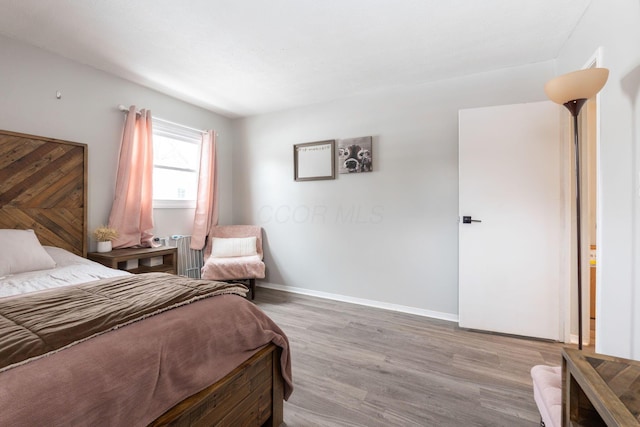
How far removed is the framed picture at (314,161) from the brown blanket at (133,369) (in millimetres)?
2339

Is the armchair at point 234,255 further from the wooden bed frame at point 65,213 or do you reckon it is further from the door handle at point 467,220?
the door handle at point 467,220

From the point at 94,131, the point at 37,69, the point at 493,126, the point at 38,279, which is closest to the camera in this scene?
the point at 38,279

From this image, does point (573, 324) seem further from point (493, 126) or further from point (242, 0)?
point (242, 0)

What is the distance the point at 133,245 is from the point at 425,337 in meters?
3.00

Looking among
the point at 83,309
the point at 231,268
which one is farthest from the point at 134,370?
the point at 231,268

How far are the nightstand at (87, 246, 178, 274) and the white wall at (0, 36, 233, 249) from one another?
395mm

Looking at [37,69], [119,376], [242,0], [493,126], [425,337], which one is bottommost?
[425,337]

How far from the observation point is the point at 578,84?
4.74ft

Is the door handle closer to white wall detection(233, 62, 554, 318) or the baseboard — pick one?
white wall detection(233, 62, 554, 318)

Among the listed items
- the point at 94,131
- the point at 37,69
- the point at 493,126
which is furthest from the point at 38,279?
the point at 493,126

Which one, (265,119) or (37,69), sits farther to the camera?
(265,119)

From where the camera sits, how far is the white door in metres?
2.28

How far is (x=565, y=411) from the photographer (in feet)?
2.82

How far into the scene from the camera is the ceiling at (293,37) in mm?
1803
